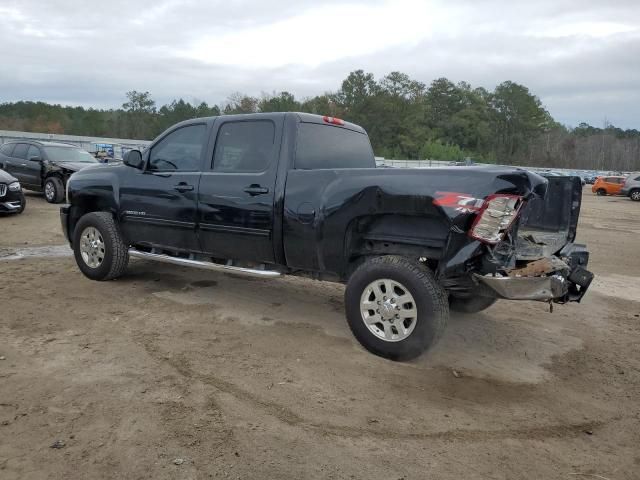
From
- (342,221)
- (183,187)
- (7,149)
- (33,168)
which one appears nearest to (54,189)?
(33,168)

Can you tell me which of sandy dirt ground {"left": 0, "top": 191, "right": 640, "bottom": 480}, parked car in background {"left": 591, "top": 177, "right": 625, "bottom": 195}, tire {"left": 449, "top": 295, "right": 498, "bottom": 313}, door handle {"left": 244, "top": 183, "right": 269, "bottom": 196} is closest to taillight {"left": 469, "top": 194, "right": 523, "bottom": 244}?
sandy dirt ground {"left": 0, "top": 191, "right": 640, "bottom": 480}

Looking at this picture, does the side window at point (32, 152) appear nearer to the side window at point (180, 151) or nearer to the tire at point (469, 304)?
the side window at point (180, 151)

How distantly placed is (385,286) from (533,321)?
2.13 meters

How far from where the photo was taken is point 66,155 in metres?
14.4

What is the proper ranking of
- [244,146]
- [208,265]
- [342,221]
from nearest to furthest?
[342,221] < [244,146] < [208,265]

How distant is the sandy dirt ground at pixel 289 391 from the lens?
284 centimetres

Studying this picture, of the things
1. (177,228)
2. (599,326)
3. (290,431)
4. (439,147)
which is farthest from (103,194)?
(439,147)

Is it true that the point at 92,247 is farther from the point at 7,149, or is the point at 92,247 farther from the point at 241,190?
the point at 7,149

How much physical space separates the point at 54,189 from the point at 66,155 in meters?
1.07

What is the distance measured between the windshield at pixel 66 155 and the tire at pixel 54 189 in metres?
0.58

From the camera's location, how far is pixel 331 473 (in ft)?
8.97

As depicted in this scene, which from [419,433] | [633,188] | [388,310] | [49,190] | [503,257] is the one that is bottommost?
[419,433]

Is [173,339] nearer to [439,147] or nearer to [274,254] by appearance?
[274,254]

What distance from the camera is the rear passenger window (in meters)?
4.98
